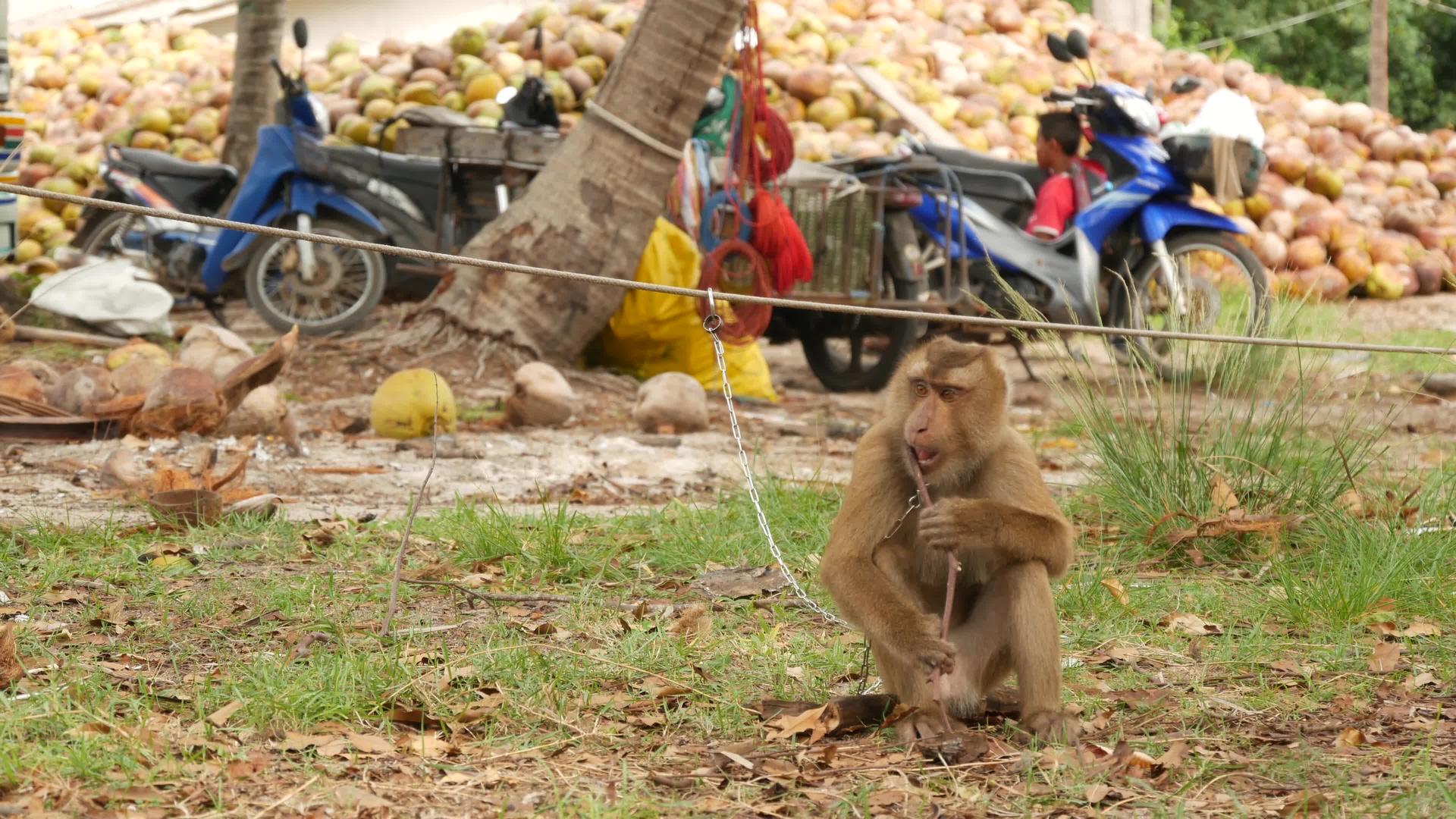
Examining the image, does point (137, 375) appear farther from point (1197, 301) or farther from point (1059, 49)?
point (1059, 49)

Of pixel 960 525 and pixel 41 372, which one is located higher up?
pixel 960 525

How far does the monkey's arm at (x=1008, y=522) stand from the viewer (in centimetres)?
262

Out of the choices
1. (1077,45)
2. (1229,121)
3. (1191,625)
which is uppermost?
(1077,45)

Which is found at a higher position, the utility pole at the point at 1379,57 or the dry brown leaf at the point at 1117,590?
the utility pole at the point at 1379,57

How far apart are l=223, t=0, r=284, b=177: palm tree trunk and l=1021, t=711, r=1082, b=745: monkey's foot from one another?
28.6ft

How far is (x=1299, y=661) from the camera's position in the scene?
327 centimetres

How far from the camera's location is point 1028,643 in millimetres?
2668

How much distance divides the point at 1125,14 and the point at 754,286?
12.3 metres

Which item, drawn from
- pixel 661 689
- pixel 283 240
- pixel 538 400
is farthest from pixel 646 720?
pixel 283 240

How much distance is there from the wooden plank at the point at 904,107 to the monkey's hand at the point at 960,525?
9.24 metres

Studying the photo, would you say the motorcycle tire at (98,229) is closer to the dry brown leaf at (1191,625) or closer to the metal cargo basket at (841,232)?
the metal cargo basket at (841,232)

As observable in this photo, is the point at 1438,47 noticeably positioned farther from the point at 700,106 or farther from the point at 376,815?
the point at 376,815

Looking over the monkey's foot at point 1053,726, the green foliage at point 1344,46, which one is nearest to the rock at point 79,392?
the monkey's foot at point 1053,726

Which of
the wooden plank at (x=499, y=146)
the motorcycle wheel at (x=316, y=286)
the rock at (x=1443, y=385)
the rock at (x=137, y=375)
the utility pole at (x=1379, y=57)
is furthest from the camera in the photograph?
the utility pole at (x=1379, y=57)
